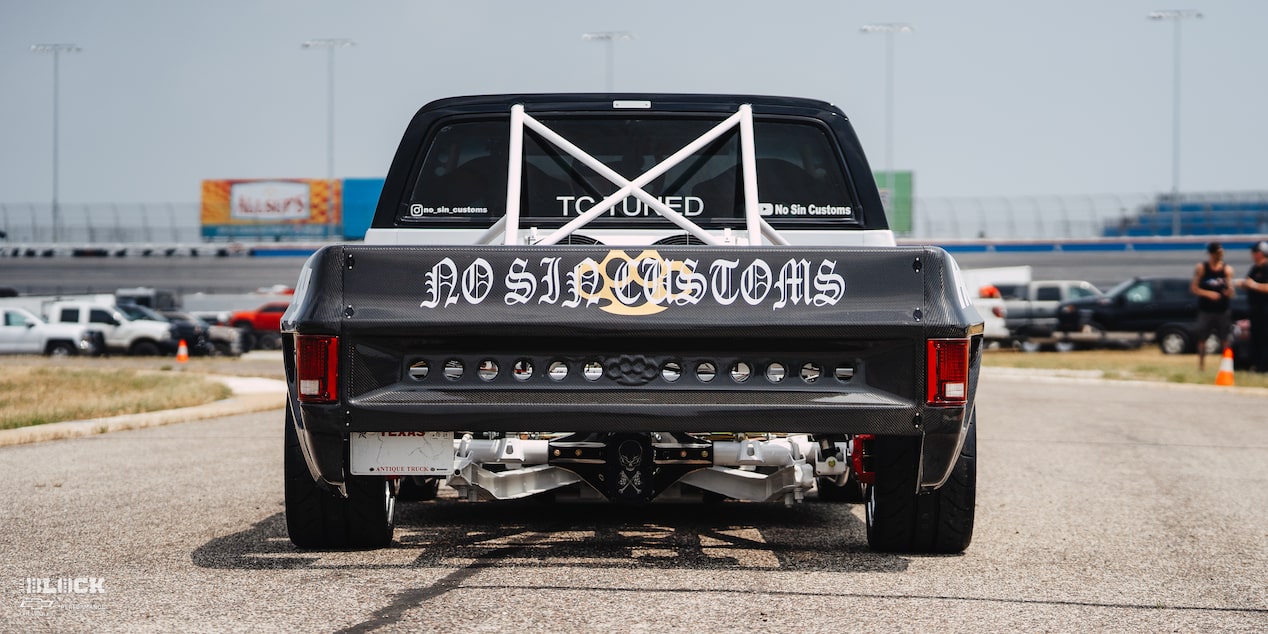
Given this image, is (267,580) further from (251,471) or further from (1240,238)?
(1240,238)

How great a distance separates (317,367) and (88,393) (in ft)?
41.6

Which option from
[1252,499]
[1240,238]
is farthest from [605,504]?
[1240,238]

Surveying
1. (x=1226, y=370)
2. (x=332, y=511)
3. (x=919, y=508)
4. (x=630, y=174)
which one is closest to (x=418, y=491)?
(x=332, y=511)

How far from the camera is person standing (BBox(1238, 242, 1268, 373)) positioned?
1720 cm

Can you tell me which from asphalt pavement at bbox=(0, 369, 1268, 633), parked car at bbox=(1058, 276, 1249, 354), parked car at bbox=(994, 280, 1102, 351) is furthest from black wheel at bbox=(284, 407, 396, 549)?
parked car at bbox=(1058, 276, 1249, 354)

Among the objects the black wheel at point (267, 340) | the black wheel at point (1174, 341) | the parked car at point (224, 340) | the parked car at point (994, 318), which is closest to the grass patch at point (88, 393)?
the parked car at point (224, 340)

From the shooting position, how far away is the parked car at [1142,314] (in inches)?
1164

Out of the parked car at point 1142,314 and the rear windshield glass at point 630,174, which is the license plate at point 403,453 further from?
the parked car at point 1142,314

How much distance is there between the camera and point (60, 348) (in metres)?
31.3

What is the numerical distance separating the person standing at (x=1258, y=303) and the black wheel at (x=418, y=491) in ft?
43.0

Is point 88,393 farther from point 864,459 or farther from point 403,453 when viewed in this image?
point 864,459

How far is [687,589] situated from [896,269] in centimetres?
135

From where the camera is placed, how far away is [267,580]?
5008 millimetres

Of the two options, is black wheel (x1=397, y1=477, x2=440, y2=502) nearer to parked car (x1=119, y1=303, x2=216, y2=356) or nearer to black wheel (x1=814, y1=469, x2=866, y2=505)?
black wheel (x1=814, y1=469, x2=866, y2=505)
